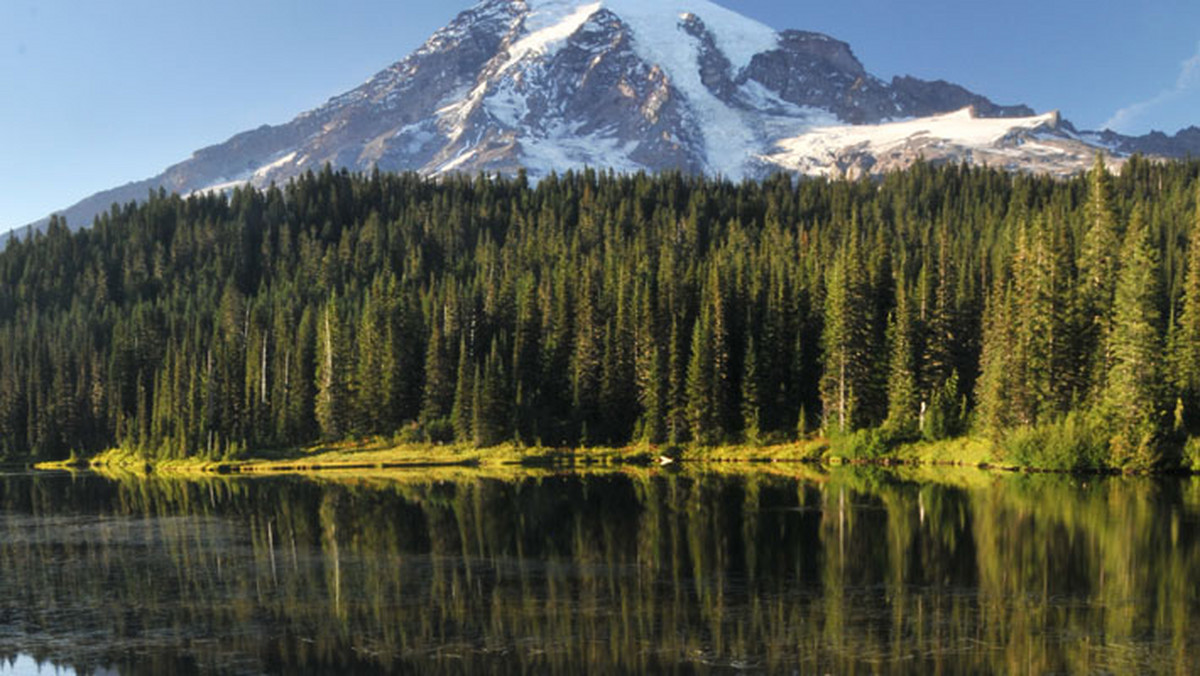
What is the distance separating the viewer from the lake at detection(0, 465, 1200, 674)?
27.1 metres

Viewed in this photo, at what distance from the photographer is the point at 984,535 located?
44.0m

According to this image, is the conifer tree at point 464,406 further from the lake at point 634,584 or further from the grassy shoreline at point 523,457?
the lake at point 634,584

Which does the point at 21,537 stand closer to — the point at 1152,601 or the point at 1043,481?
the point at 1152,601

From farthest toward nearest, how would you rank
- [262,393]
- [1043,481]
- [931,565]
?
1. [262,393]
2. [1043,481]
3. [931,565]

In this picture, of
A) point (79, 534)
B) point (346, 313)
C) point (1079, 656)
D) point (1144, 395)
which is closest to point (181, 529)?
point (79, 534)

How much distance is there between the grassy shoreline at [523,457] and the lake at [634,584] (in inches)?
971

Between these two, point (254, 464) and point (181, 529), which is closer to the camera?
point (181, 529)

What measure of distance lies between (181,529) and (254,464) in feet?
198

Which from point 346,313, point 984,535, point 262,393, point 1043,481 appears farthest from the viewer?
point 346,313

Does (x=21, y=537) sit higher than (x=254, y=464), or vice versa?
(x=21, y=537)

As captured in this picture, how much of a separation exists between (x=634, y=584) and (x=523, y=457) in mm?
71222

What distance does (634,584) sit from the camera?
3631 cm

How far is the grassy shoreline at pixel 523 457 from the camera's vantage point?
91.8 meters

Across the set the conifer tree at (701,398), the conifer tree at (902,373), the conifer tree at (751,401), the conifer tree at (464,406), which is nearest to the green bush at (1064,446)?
the conifer tree at (902,373)
